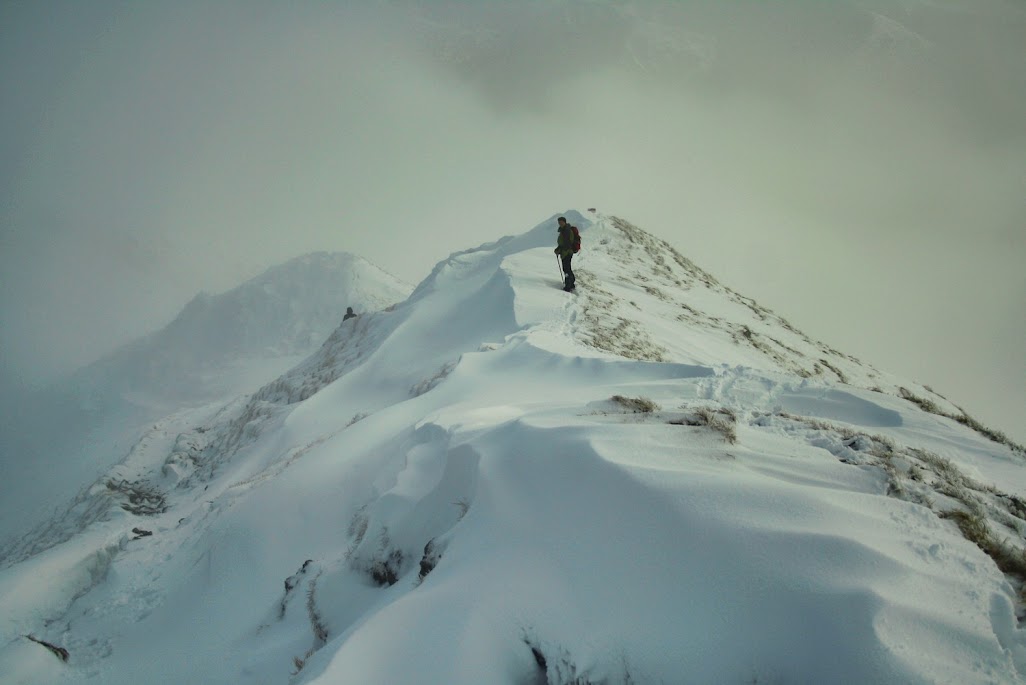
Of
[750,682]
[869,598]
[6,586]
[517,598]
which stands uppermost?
[869,598]

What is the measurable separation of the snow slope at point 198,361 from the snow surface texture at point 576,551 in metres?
42.3

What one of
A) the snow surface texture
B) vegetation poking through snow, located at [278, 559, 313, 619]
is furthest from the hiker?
vegetation poking through snow, located at [278, 559, 313, 619]

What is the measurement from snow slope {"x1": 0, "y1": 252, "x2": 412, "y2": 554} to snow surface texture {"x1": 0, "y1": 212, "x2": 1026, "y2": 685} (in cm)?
4229

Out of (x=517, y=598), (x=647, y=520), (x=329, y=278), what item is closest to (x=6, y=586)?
(x=517, y=598)

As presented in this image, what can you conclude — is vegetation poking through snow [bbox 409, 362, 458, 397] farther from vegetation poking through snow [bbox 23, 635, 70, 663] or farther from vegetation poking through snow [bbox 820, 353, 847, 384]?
vegetation poking through snow [bbox 820, 353, 847, 384]

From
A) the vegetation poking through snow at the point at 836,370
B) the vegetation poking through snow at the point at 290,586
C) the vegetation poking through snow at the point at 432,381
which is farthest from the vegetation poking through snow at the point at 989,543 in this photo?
the vegetation poking through snow at the point at 836,370

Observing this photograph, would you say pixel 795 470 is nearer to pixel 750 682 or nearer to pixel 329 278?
pixel 750 682

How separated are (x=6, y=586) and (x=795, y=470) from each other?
14.6 meters

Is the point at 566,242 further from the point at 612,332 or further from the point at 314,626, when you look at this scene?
the point at 314,626

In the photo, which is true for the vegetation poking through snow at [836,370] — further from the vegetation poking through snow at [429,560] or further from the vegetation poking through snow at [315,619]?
the vegetation poking through snow at [315,619]

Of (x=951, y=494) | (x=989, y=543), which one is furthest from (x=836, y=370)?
(x=989, y=543)

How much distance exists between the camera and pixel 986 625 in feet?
8.23

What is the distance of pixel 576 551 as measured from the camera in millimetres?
3475

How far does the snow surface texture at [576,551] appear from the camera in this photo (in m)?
2.63
